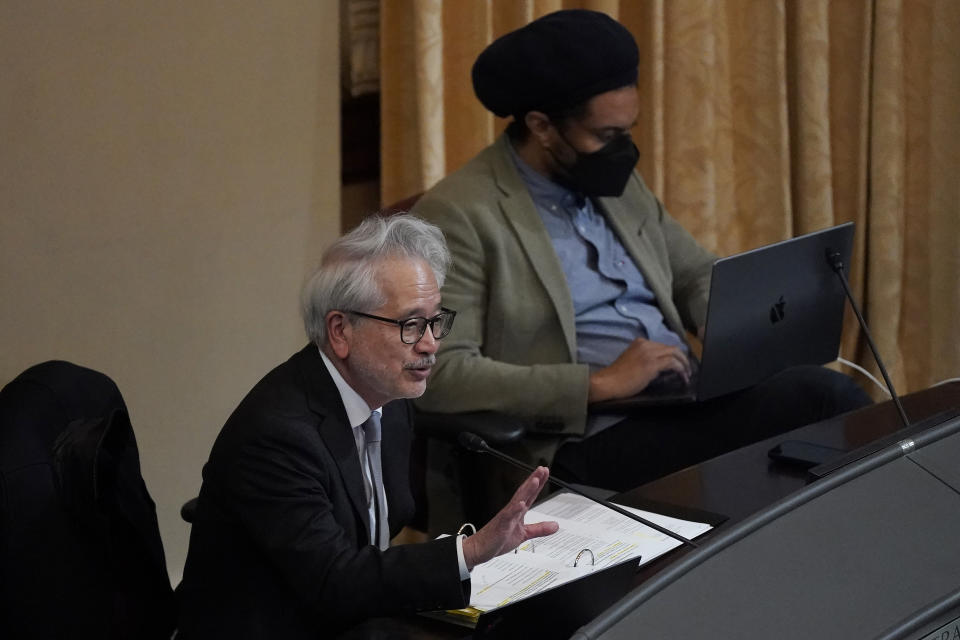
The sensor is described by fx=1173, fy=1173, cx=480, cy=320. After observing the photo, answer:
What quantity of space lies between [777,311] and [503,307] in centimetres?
53

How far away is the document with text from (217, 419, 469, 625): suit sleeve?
0.20 ft

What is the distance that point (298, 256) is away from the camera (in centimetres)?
276

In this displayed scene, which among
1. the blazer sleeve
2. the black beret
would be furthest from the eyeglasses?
the blazer sleeve

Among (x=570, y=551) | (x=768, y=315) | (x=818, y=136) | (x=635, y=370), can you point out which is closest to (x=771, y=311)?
(x=768, y=315)

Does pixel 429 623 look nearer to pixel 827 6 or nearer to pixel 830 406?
pixel 830 406

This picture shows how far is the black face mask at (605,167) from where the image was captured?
7.69 ft

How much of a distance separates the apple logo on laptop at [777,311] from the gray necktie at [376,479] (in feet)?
2.57

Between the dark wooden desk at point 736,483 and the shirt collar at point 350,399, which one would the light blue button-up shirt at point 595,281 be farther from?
the shirt collar at point 350,399

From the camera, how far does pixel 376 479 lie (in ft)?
5.16

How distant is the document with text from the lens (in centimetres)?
134

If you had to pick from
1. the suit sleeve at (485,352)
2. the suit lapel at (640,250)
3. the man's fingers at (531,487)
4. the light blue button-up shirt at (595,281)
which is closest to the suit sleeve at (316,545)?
the man's fingers at (531,487)

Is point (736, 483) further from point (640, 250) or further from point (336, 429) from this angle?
point (640, 250)

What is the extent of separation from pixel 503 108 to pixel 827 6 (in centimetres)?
124

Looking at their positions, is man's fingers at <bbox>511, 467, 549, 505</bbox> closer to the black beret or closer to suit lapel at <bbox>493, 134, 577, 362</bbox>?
suit lapel at <bbox>493, 134, 577, 362</bbox>
